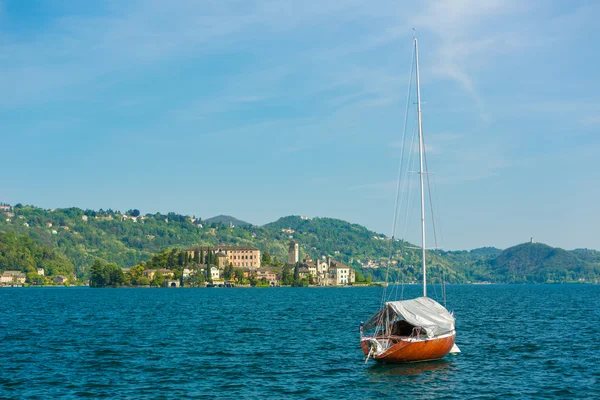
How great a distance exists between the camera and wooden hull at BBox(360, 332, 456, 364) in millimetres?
44656

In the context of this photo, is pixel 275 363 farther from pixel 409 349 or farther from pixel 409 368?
pixel 409 349

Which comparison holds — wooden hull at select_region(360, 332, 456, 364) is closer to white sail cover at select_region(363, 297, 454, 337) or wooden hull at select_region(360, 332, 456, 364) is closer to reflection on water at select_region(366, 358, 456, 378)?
reflection on water at select_region(366, 358, 456, 378)

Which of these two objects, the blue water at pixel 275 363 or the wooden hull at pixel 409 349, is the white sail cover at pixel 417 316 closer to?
the wooden hull at pixel 409 349

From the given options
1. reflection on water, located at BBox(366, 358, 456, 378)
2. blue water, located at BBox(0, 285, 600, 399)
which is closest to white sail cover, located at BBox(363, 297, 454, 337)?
reflection on water, located at BBox(366, 358, 456, 378)

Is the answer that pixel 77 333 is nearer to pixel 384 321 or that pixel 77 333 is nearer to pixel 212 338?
pixel 212 338

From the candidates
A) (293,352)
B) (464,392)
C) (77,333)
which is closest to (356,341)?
(293,352)

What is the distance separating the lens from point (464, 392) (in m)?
38.6

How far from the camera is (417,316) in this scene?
46.2 metres

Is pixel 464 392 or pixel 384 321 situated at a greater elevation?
pixel 384 321

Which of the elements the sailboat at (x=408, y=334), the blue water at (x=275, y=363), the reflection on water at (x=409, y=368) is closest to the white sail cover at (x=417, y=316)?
the sailboat at (x=408, y=334)

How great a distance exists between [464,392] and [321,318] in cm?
5287

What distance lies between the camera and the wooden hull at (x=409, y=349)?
44656 millimetres

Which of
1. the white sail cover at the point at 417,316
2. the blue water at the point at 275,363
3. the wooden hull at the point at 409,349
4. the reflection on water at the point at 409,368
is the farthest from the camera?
the white sail cover at the point at 417,316

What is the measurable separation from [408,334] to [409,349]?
2.93m
